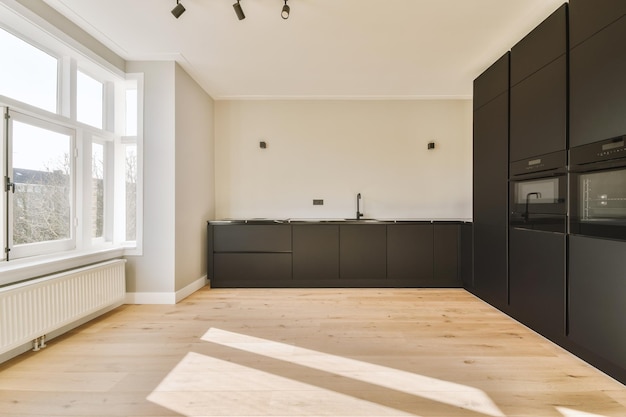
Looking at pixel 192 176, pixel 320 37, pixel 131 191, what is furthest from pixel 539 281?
pixel 131 191

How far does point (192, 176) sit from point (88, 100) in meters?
1.25

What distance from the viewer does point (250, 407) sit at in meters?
1.53

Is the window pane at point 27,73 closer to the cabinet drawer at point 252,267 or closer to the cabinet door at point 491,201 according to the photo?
the cabinet drawer at point 252,267

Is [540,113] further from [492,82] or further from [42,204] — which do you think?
[42,204]

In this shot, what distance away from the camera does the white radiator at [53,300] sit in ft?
6.19

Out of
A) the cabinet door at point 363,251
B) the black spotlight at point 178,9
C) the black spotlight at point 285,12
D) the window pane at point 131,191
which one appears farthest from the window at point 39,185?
the cabinet door at point 363,251

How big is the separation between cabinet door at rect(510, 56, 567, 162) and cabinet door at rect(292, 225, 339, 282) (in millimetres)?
2217

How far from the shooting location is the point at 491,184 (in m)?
3.06

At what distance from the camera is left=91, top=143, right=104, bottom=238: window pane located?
9.71 ft

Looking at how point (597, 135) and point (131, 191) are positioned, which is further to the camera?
point (131, 191)

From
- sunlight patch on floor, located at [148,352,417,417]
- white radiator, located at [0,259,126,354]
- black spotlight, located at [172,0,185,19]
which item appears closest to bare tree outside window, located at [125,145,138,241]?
white radiator, located at [0,259,126,354]

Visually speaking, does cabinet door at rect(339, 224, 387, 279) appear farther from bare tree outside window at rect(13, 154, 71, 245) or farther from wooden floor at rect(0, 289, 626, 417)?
bare tree outside window at rect(13, 154, 71, 245)

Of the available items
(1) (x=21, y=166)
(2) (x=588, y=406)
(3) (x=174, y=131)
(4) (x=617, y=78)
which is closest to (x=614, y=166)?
(4) (x=617, y=78)

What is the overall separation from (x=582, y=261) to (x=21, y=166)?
13.9ft
